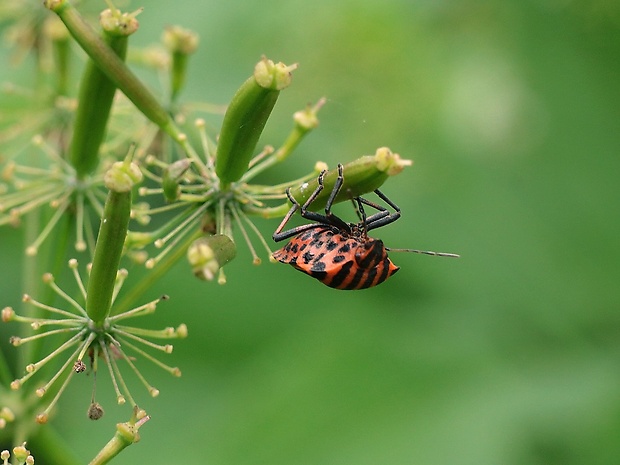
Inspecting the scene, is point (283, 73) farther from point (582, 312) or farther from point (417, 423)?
point (582, 312)

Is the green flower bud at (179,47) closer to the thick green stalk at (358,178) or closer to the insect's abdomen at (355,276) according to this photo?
the thick green stalk at (358,178)

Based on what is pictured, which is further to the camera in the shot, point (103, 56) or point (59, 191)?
point (59, 191)

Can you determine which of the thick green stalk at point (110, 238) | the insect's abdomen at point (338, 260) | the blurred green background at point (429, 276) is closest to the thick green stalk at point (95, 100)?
the thick green stalk at point (110, 238)

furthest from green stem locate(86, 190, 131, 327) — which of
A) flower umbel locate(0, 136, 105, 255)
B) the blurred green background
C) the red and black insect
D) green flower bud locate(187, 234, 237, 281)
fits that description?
the blurred green background

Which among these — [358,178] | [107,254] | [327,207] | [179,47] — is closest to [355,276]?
[327,207]

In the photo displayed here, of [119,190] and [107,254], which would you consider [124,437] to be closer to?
[107,254]

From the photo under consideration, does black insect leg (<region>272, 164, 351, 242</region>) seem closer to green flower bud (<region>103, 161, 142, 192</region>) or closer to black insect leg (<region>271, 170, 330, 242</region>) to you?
black insect leg (<region>271, 170, 330, 242</region>)
